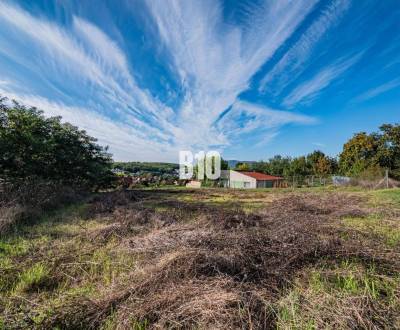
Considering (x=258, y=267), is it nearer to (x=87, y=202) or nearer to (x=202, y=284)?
(x=202, y=284)

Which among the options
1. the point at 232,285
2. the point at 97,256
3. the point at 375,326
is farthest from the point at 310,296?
the point at 97,256

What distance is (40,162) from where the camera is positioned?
897 cm

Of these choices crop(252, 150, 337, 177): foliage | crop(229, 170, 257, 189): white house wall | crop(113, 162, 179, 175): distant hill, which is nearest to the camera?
crop(229, 170, 257, 189): white house wall

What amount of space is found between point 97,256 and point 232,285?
205 cm

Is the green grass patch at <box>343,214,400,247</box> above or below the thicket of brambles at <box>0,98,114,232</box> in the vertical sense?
below

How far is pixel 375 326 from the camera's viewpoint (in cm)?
140

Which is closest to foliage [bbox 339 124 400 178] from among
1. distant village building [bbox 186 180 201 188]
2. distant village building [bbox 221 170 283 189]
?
distant village building [bbox 221 170 283 189]

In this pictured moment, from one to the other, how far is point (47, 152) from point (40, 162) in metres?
0.53

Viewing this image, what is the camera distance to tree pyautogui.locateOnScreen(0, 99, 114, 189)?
7652 millimetres

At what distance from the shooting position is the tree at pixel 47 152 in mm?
7652

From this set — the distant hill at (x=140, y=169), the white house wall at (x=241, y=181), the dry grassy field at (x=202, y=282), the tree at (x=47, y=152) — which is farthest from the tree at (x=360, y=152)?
the distant hill at (x=140, y=169)

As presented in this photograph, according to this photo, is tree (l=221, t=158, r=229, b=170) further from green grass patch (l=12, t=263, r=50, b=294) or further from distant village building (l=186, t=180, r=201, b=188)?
green grass patch (l=12, t=263, r=50, b=294)

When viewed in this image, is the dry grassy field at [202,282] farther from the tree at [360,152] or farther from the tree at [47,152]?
the tree at [360,152]

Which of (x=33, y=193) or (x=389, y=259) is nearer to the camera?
(x=389, y=259)
